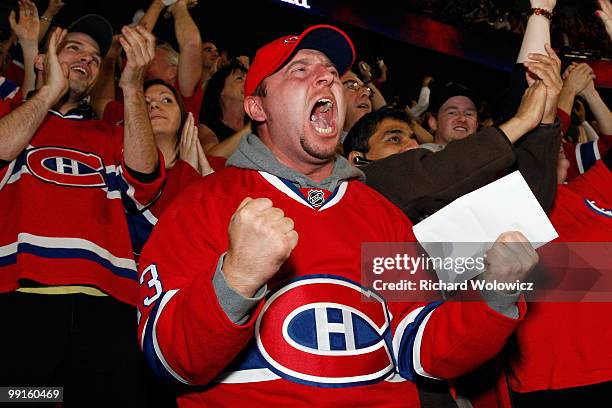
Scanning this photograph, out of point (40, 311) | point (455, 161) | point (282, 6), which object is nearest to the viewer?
point (455, 161)

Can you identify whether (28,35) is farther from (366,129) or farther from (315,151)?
(315,151)

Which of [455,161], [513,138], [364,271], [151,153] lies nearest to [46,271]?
[151,153]

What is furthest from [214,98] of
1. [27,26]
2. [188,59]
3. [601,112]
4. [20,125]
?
[601,112]

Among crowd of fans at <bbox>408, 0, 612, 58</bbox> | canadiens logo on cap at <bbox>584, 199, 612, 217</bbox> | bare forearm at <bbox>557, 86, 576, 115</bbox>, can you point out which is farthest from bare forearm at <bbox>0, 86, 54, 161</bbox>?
crowd of fans at <bbox>408, 0, 612, 58</bbox>

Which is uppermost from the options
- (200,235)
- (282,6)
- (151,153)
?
(200,235)

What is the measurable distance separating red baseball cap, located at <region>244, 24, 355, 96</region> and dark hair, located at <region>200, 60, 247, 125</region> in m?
1.83

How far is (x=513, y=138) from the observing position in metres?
2.14

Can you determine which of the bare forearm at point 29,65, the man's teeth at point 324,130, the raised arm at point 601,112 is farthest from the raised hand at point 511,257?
the raised arm at point 601,112

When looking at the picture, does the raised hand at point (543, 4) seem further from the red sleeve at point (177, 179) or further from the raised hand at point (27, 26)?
the raised hand at point (27, 26)

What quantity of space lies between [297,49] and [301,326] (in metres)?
0.94

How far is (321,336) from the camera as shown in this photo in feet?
5.64

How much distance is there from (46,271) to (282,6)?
643cm

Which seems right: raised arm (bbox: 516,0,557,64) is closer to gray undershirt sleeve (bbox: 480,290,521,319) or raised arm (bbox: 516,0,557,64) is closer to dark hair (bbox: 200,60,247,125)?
gray undershirt sleeve (bbox: 480,290,521,319)

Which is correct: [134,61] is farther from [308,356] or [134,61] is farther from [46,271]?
[308,356]
